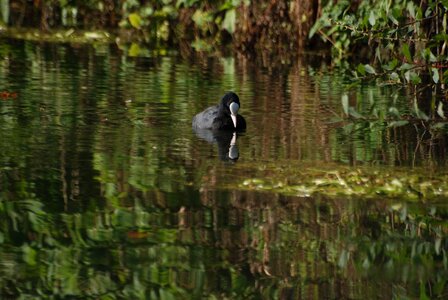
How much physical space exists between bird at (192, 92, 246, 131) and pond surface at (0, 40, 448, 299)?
16 centimetres

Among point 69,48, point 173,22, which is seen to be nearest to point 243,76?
point 69,48

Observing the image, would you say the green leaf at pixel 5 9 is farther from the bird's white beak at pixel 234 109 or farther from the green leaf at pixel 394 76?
the green leaf at pixel 394 76

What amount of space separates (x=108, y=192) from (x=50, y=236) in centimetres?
117

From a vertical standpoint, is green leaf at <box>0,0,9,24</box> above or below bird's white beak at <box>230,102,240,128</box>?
above

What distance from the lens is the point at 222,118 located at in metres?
11.6

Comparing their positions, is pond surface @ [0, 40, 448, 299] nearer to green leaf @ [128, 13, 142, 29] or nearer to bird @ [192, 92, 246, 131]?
bird @ [192, 92, 246, 131]

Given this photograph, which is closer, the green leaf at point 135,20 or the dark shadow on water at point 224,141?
the dark shadow on water at point 224,141

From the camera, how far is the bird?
11633 mm

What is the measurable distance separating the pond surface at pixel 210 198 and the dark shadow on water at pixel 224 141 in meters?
0.02

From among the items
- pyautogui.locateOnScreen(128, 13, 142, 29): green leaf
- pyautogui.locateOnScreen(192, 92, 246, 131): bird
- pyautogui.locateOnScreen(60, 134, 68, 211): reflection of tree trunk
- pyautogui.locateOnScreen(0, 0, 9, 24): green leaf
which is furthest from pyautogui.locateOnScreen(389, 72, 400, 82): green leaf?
pyautogui.locateOnScreen(0, 0, 9, 24): green leaf

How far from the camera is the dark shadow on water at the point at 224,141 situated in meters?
10.2

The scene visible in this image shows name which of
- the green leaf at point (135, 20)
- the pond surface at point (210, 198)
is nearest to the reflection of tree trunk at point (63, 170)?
the pond surface at point (210, 198)

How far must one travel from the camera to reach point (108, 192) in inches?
343

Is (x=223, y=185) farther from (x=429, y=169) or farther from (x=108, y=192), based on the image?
(x=429, y=169)
